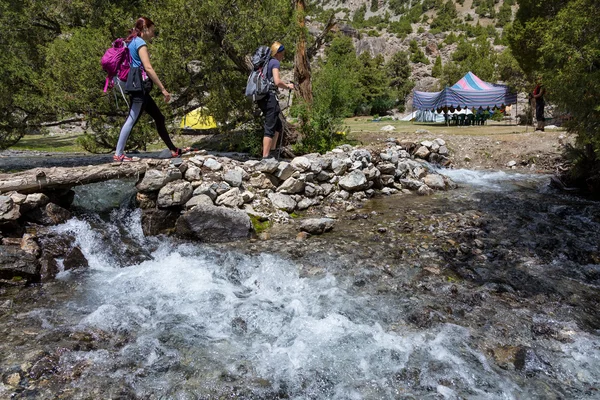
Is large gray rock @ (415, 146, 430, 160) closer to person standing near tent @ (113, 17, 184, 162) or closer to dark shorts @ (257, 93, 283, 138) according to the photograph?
dark shorts @ (257, 93, 283, 138)

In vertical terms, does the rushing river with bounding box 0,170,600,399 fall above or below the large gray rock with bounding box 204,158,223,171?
below

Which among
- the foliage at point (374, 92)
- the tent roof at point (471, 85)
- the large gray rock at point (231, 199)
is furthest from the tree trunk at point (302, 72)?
the foliage at point (374, 92)

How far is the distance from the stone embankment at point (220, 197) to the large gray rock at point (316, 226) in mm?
18

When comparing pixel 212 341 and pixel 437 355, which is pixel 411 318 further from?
pixel 212 341

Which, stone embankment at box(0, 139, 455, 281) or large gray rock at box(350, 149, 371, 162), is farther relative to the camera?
large gray rock at box(350, 149, 371, 162)

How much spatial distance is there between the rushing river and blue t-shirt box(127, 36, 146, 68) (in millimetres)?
2770

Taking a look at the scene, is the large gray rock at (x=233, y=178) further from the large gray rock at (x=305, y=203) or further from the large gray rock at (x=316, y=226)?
the large gray rock at (x=316, y=226)

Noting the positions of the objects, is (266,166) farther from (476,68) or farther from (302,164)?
(476,68)

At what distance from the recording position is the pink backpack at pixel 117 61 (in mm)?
5918

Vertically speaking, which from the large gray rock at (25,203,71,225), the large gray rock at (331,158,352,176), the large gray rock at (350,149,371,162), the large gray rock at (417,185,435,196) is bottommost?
the large gray rock at (417,185,435,196)

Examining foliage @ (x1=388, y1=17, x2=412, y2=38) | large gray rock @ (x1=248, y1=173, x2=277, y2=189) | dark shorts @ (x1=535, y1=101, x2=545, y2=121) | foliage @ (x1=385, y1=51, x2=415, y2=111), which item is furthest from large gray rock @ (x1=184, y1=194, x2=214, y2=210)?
foliage @ (x1=388, y1=17, x2=412, y2=38)

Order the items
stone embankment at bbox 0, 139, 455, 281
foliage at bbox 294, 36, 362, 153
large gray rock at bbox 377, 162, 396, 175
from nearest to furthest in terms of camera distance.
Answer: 1. stone embankment at bbox 0, 139, 455, 281
2. large gray rock at bbox 377, 162, 396, 175
3. foliage at bbox 294, 36, 362, 153

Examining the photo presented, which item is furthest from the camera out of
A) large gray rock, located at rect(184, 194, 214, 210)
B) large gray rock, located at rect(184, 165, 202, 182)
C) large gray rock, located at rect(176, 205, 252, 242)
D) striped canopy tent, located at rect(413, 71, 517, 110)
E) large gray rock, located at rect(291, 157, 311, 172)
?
striped canopy tent, located at rect(413, 71, 517, 110)

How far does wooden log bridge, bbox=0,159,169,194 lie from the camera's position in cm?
553
